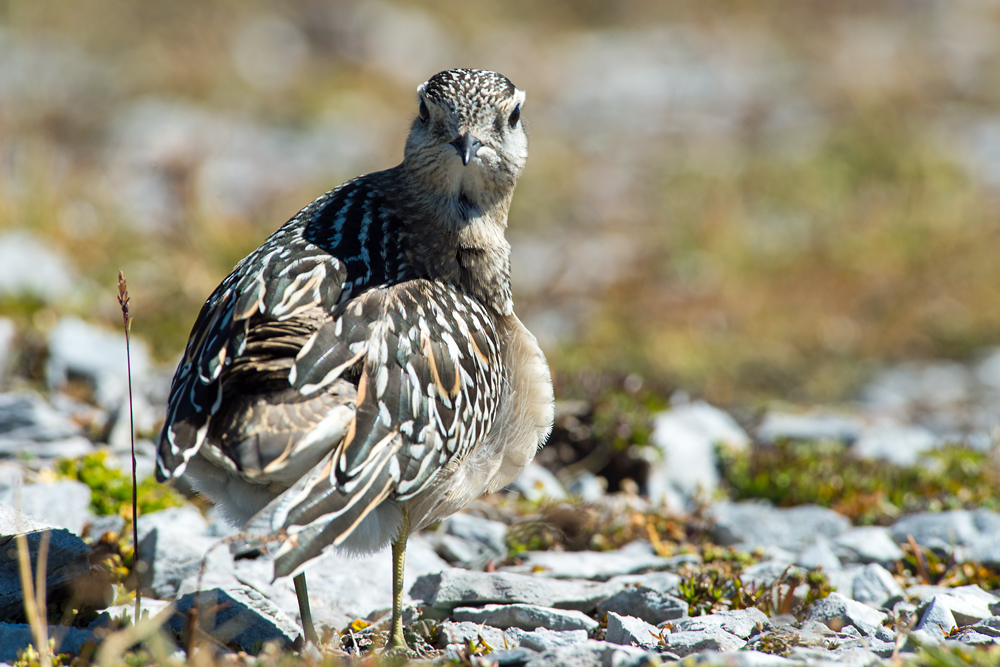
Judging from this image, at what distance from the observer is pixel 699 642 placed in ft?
13.7

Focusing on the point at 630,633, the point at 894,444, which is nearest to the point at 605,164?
the point at 894,444

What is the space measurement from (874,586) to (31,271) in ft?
25.3

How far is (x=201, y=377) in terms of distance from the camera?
400cm

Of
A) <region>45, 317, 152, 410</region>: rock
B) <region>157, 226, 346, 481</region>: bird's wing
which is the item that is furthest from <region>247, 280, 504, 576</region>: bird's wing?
<region>45, 317, 152, 410</region>: rock

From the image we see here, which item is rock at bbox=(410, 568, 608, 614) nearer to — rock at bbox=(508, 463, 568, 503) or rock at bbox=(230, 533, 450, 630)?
rock at bbox=(230, 533, 450, 630)

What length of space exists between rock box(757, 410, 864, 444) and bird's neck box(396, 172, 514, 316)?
3.60m

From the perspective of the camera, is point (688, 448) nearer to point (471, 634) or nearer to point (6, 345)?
point (471, 634)

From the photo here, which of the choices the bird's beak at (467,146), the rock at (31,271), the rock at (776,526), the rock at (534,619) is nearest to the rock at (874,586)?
the rock at (776,526)

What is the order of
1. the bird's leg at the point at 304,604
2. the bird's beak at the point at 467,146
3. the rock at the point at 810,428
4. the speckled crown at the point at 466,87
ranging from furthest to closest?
the rock at the point at 810,428 → the speckled crown at the point at 466,87 → the bird's beak at the point at 467,146 → the bird's leg at the point at 304,604

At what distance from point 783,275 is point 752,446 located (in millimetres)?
5785

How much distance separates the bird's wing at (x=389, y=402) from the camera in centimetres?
378

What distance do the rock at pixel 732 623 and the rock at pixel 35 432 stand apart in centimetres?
385

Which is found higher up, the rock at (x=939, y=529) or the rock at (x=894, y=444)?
the rock at (x=894, y=444)

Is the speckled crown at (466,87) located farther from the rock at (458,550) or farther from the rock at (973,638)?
the rock at (973,638)
